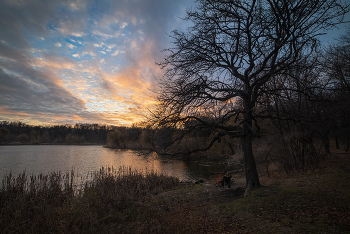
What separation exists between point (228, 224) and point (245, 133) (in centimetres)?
373

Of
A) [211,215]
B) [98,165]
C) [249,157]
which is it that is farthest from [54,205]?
[98,165]

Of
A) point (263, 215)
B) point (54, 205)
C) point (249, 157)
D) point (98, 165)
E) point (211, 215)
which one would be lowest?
point (98, 165)

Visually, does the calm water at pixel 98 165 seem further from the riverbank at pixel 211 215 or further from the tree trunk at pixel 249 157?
the tree trunk at pixel 249 157

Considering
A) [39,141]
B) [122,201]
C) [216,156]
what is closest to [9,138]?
[39,141]

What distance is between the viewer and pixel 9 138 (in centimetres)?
8269

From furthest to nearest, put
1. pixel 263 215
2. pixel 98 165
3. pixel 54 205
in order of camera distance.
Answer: pixel 98 165 < pixel 54 205 < pixel 263 215

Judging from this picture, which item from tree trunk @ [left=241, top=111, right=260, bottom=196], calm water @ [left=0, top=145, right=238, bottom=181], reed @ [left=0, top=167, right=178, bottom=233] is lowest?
calm water @ [left=0, top=145, right=238, bottom=181]

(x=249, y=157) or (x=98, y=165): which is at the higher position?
(x=249, y=157)

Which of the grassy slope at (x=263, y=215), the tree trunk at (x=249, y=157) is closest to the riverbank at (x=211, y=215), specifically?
the grassy slope at (x=263, y=215)

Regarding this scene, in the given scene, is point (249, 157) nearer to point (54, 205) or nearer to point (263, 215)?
point (263, 215)

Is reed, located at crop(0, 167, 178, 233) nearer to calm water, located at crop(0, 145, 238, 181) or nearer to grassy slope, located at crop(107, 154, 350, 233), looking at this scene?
grassy slope, located at crop(107, 154, 350, 233)

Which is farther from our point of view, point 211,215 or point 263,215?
point 211,215

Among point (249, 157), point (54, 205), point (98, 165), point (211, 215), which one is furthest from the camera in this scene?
point (98, 165)

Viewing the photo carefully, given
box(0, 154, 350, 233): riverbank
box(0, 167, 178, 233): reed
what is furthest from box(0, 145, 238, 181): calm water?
box(0, 154, 350, 233): riverbank
